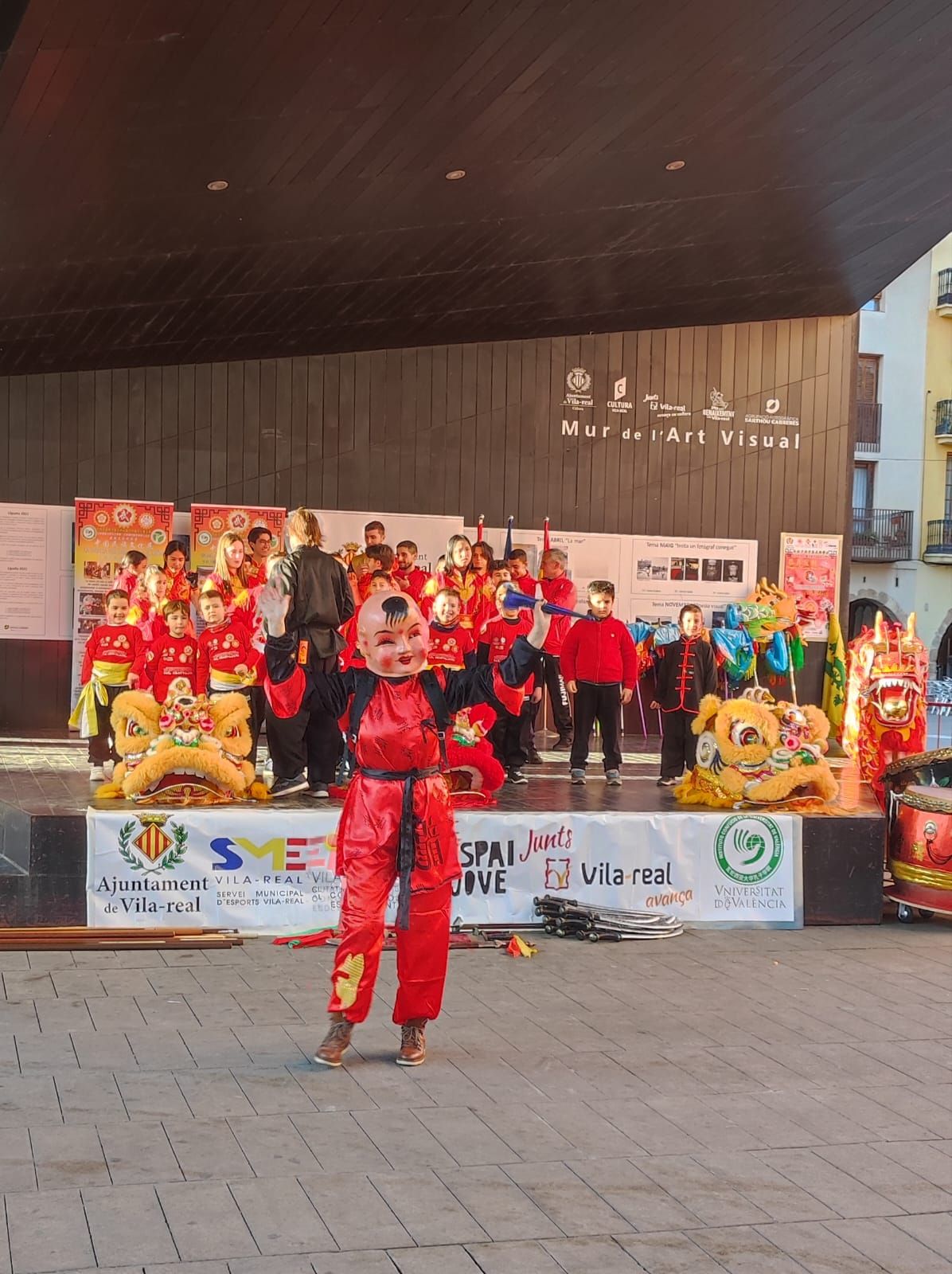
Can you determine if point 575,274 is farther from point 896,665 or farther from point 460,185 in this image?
point 896,665

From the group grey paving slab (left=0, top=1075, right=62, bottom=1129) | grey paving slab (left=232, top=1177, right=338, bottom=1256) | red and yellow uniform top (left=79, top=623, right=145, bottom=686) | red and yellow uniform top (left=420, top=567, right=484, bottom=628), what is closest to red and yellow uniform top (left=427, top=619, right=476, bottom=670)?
red and yellow uniform top (left=420, top=567, right=484, bottom=628)

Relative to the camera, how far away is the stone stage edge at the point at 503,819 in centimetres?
685

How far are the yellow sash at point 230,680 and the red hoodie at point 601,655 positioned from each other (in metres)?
2.21

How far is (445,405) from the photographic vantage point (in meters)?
13.7

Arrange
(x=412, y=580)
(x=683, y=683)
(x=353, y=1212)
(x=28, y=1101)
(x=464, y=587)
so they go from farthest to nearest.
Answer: (x=412, y=580) < (x=464, y=587) < (x=683, y=683) < (x=28, y=1101) < (x=353, y=1212)

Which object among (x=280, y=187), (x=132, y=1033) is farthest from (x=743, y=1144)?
(x=280, y=187)

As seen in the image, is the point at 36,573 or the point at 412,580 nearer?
the point at 412,580

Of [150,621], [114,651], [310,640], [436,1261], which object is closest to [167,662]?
[114,651]

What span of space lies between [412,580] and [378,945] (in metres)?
5.75

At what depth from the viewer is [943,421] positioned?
32406mm

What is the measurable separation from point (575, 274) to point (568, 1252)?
965cm

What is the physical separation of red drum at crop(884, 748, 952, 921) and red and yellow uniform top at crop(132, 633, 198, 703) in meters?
4.22

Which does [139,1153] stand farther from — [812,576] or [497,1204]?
[812,576]

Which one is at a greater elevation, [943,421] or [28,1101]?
[943,421]
